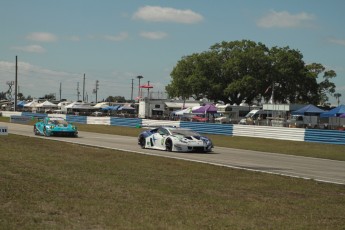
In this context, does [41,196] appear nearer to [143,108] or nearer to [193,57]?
[143,108]

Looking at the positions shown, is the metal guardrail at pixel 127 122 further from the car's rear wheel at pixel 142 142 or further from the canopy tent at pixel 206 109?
the car's rear wheel at pixel 142 142

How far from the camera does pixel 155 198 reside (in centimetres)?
838

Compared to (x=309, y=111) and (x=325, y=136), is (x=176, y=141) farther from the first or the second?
(x=309, y=111)

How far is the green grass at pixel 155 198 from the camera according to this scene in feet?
21.7

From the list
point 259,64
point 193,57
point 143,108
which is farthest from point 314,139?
point 193,57

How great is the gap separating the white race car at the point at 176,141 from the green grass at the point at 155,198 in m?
6.97

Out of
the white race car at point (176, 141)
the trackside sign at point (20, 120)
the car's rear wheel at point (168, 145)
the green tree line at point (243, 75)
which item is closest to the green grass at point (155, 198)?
the white race car at point (176, 141)

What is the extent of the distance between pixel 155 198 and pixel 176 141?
12.2 m

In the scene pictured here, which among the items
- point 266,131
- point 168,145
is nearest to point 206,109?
point 266,131

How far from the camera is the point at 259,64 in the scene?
79062mm

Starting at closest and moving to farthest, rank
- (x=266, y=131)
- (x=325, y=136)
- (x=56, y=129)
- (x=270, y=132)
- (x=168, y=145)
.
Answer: (x=168, y=145)
(x=56, y=129)
(x=325, y=136)
(x=270, y=132)
(x=266, y=131)

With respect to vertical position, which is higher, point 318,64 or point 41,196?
point 318,64

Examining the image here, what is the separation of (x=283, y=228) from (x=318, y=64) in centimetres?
11189

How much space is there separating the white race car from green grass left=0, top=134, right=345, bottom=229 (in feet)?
22.9
